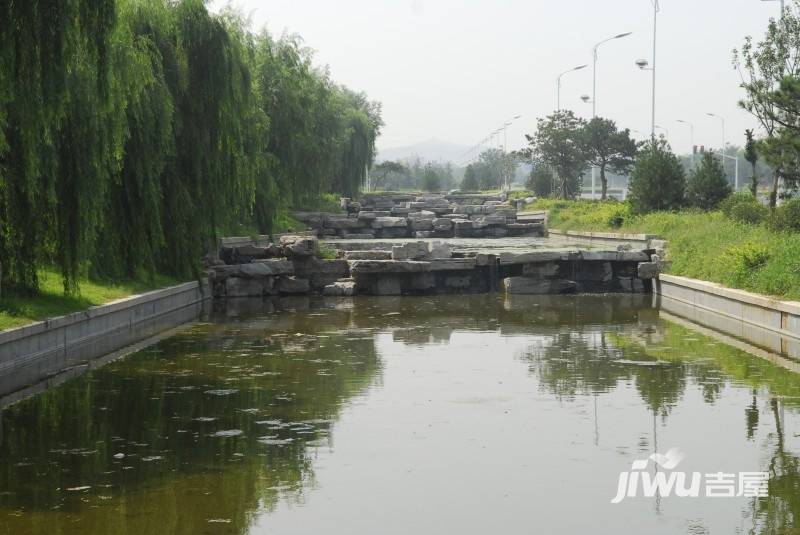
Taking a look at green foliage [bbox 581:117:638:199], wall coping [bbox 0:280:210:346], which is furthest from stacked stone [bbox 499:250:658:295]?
green foliage [bbox 581:117:638:199]

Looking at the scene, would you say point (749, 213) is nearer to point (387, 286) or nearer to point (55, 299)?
point (387, 286)

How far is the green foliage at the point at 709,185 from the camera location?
1435 inches

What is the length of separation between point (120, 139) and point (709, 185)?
25.3 meters

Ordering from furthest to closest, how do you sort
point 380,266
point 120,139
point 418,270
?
1. point 418,270
2. point 380,266
3. point 120,139

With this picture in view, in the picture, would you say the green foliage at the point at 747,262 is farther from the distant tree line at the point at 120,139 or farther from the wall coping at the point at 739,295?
the distant tree line at the point at 120,139

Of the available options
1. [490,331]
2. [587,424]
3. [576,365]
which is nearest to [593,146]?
[490,331]

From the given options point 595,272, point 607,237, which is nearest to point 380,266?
point 595,272

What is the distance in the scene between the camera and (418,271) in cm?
2653

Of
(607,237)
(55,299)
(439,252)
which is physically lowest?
(55,299)

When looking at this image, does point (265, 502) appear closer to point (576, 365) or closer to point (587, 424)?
point (587, 424)

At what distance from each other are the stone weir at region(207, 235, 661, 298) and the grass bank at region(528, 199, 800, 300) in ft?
4.93

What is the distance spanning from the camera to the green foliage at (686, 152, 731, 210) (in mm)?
36438

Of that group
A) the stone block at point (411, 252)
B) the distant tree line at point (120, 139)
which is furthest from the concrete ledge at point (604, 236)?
the distant tree line at point (120, 139)

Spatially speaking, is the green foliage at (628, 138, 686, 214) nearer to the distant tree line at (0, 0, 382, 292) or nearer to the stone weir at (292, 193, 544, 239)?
the stone weir at (292, 193, 544, 239)
